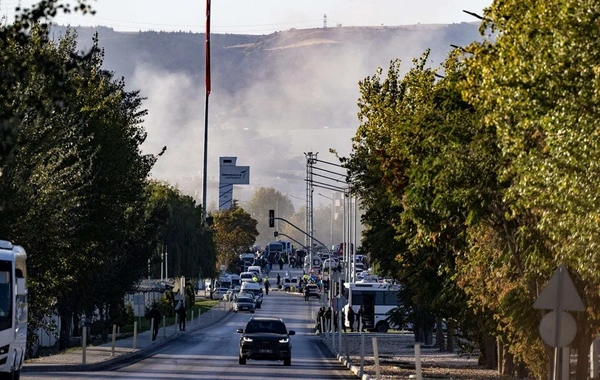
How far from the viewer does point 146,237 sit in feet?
204

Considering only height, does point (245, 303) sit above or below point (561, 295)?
above

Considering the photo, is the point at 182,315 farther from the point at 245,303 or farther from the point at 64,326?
the point at 245,303

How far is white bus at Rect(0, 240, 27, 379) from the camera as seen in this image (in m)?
27.1

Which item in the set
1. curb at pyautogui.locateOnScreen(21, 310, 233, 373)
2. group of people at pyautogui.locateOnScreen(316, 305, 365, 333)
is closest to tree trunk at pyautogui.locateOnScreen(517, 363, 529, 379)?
curb at pyautogui.locateOnScreen(21, 310, 233, 373)

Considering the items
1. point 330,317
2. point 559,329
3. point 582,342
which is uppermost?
point 330,317

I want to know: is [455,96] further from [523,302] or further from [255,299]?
[255,299]

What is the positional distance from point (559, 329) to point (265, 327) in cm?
2921

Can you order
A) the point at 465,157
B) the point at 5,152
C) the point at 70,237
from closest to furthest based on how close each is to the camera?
the point at 5,152, the point at 465,157, the point at 70,237

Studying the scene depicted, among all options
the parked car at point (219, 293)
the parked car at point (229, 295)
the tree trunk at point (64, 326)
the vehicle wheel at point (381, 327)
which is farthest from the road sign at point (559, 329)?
the parked car at point (219, 293)

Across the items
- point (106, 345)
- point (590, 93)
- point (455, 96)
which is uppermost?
point (455, 96)

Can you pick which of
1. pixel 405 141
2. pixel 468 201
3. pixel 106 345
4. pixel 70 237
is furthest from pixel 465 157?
pixel 106 345

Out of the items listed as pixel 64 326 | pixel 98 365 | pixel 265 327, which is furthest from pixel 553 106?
pixel 64 326

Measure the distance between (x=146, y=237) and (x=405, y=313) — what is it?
572 inches

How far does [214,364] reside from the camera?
4544 cm
